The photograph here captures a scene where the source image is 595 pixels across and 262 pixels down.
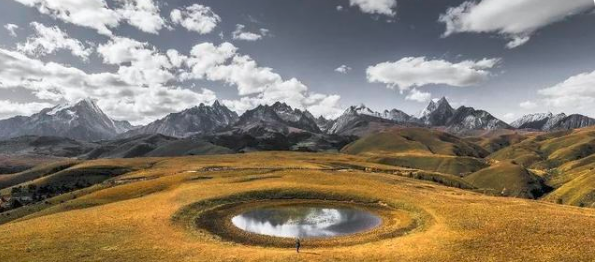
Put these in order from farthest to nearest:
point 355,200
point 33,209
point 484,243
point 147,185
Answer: point 147,185
point 33,209
point 355,200
point 484,243

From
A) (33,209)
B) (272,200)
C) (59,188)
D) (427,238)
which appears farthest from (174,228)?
(59,188)

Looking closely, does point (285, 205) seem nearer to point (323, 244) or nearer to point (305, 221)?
point (305, 221)

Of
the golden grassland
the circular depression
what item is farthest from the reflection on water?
the golden grassland

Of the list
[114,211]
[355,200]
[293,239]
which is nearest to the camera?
[293,239]

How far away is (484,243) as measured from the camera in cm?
5334

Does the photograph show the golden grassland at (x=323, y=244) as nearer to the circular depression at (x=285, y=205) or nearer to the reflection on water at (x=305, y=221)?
the circular depression at (x=285, y=205)

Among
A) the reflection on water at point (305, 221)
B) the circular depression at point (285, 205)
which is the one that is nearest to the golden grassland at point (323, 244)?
the circular depression at point (285, 205)

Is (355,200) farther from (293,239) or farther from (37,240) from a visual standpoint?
(37,240)

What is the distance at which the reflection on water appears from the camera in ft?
215

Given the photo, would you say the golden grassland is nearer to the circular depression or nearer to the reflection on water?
the circular depression

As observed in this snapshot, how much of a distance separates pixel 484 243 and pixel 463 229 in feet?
22.9

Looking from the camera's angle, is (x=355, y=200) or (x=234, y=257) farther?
(x=355, y=200)

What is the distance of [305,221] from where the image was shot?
7269cm

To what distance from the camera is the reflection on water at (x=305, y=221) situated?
215 feet
